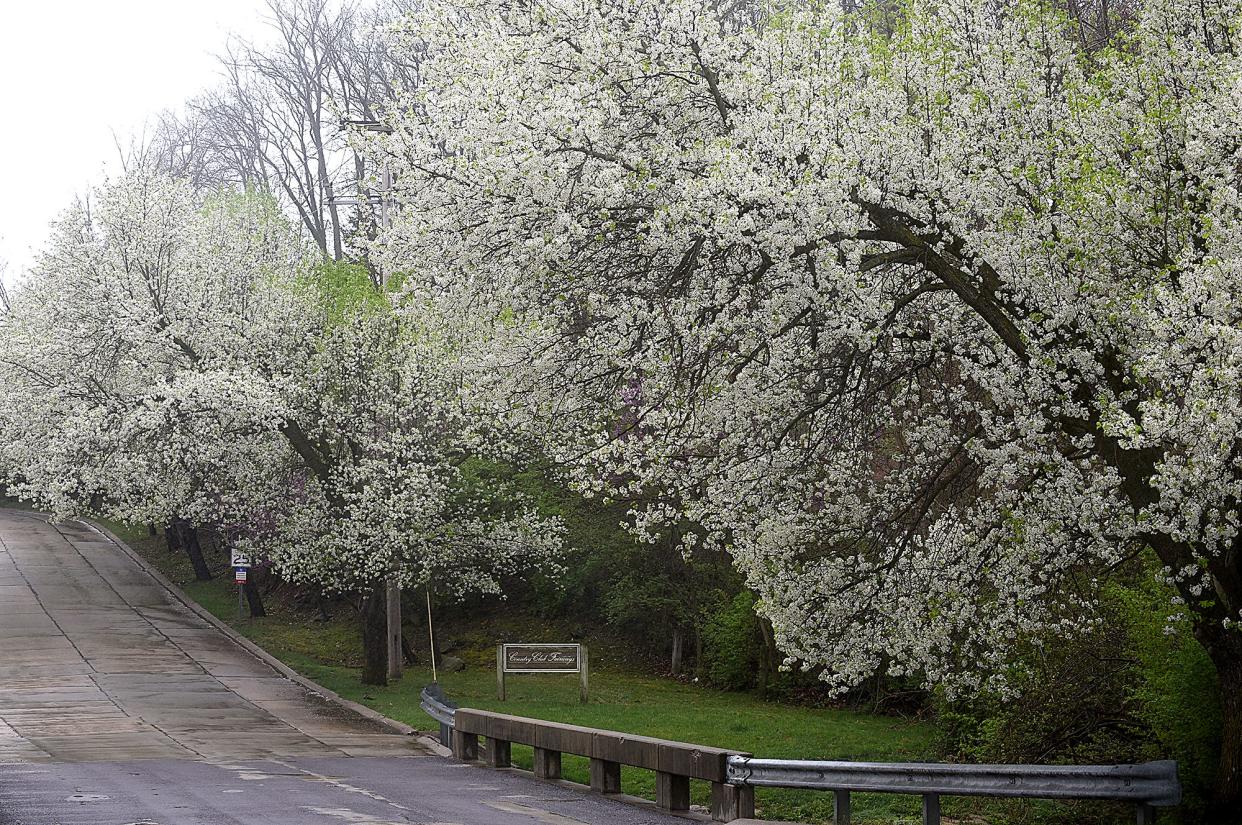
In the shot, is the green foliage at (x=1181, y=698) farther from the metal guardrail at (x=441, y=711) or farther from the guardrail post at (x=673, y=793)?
the metal guardrail at (x=441, y=711)

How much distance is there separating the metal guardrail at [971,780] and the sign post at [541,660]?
13.8 meters

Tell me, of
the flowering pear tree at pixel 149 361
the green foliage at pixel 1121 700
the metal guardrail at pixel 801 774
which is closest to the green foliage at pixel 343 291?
the flowering pear tree at pixel 149 361

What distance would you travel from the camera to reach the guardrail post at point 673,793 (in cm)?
1159

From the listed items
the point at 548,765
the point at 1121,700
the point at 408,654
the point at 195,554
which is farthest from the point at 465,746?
the point at 195,554

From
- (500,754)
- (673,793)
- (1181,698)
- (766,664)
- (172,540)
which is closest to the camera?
(1181,698)

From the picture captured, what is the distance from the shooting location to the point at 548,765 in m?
14.3

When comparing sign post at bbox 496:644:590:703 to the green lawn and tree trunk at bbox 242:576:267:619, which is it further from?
tree trunk at bbox 242:576:267:619

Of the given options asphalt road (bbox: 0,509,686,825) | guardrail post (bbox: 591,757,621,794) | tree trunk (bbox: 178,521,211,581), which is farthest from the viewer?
tree trunk (bbox: 178,521,211,581)

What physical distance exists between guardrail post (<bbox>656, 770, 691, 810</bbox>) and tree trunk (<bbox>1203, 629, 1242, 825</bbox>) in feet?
13.9

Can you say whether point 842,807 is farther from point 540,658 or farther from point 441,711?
point 540,658

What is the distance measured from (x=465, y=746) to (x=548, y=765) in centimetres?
287

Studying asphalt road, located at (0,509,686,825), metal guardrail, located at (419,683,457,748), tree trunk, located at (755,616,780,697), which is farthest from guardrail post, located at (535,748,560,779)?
tree trunk, located at (755,616,780,697)

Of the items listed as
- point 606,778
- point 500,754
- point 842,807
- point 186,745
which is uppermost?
point 842,807

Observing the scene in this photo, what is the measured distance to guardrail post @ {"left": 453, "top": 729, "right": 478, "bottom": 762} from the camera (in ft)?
55.3
